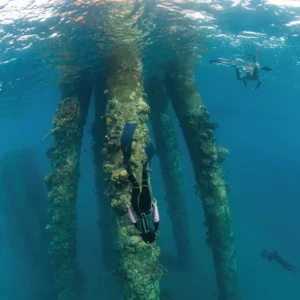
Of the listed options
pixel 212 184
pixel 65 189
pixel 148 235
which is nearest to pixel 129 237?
pixel 148 235

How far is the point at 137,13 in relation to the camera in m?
10.8

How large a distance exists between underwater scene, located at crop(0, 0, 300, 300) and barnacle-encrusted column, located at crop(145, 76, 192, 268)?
0.08 metres

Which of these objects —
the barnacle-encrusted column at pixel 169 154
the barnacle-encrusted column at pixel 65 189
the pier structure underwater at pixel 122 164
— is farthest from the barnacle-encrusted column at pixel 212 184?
the barnacle-encrusted column at pixel 65 189

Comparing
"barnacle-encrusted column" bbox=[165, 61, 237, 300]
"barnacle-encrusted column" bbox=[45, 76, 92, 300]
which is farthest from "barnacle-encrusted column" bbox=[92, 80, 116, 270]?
"barnacle-encrusted column" bbox=[165, 61, 237, 300]

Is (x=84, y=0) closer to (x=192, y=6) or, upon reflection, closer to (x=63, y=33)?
(x=63, y=33)

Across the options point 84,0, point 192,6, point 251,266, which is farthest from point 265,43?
point 251,266

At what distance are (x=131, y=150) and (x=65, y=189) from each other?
16.4 ft

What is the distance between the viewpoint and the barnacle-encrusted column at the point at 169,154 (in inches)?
592

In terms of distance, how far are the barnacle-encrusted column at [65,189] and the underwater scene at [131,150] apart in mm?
55

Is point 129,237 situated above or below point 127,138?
below

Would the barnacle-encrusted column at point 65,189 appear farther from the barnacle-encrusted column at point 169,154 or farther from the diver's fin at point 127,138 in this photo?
the diver's fin at point 127,138

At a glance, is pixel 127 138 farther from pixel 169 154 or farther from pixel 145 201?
pixel 169 154

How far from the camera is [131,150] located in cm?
634

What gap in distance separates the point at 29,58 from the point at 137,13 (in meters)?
8.00
